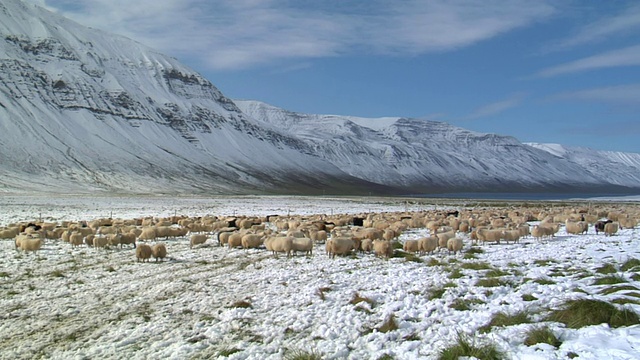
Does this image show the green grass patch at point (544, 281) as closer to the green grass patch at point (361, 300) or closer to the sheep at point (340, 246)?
the green grass patch at point (361, 300)

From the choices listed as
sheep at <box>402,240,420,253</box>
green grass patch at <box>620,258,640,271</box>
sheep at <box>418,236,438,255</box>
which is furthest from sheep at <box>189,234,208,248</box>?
green grass patch at <box>620,258,640,271</box>

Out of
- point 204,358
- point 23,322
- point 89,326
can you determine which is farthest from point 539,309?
point 23,322

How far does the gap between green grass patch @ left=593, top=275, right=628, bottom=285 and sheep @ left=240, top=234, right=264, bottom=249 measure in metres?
14.3

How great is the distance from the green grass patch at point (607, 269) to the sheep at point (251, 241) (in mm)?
13763

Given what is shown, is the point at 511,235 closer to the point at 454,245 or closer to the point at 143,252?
the point at 454,245

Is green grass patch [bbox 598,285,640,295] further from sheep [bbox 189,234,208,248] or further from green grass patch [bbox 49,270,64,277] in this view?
sheep [bbox 189,234,208,248]

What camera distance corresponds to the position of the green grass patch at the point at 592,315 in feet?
29.4

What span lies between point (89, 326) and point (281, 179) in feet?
570

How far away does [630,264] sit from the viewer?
14.9 meters

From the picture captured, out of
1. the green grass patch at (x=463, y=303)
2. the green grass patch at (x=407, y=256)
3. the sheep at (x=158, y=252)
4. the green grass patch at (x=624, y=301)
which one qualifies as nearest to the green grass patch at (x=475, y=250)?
the green grass patch at (x=407, y=256)

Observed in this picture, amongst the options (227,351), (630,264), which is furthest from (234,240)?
(630,264)

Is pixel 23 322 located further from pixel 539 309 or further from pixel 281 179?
pixel 281 179

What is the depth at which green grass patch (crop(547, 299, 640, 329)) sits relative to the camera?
29.4ft

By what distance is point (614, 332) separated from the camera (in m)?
8.36
